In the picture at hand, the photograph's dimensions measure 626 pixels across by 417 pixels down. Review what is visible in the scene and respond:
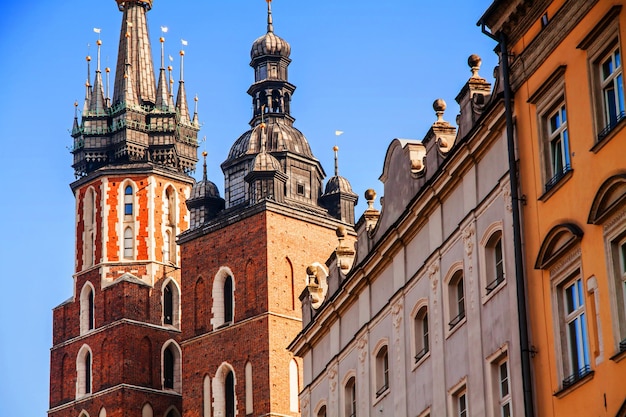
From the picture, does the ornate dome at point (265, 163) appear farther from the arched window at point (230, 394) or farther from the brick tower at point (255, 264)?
the arched window at point (230, 394)

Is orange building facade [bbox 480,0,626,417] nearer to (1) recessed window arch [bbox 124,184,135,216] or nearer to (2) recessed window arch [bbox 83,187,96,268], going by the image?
(1) recessed window arch [bbox 124,184,135,216]

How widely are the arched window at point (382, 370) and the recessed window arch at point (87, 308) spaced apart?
4133 centimetres

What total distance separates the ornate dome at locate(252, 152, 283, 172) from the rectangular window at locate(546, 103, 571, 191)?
42.1 metres

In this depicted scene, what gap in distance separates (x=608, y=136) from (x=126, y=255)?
5425 centimetres

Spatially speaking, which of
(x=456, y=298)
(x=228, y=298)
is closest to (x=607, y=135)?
(x=456, y=298)

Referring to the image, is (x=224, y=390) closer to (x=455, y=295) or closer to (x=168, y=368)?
(x=168, y=368)

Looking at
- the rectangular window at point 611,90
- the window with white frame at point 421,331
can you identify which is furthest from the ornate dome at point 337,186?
the rectangular window at point 611,90

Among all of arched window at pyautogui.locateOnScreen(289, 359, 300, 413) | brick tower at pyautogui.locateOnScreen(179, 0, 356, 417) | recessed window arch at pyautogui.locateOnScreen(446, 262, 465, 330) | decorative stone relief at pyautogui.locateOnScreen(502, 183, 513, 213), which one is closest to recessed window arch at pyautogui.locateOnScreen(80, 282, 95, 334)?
brick tower at pyautogui.locateOnScreen(179, 0, 356, 417)

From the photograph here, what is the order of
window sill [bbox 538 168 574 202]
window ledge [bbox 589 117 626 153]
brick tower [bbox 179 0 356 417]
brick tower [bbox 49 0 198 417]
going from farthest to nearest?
brick tower [bbox 49 0 198 417], brick tower [bbox 179 0 356 417], window sill [bbox 538 168 574 202], window ledge [bbox 589 117 626 153]

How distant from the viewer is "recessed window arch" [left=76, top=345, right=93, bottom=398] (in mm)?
72938

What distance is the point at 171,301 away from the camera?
7481 centimetres

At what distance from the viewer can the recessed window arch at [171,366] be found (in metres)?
73.1

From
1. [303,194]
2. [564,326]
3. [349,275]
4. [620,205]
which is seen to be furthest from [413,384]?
[303,194]

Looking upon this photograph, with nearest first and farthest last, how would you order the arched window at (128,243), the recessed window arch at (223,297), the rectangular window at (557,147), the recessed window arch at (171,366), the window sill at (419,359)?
1. the rectangular window at (557,147)
2. the window sill at (419,359)
3. the recessed window arch at (223,297)
4. the recessed window arch at (171,366)
5. the arched window at (128,243)
